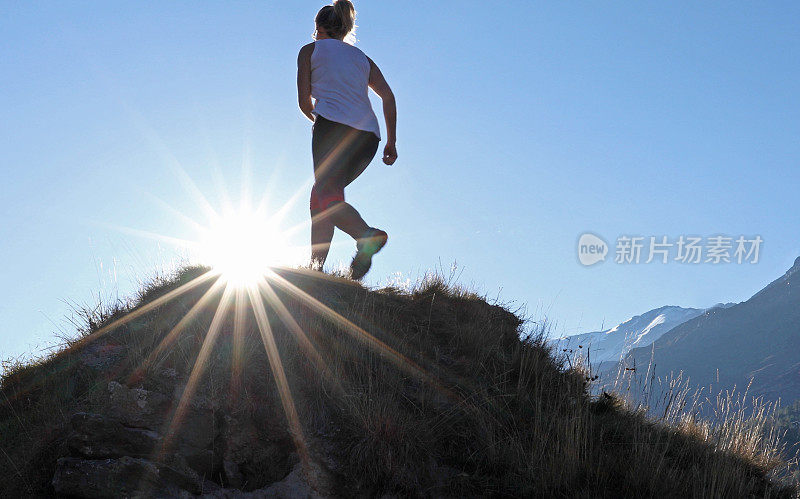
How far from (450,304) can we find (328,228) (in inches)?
52.9

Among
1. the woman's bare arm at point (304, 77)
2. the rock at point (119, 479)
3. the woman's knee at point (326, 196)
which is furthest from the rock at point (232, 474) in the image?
the woman's bare arm at point (304, 77)

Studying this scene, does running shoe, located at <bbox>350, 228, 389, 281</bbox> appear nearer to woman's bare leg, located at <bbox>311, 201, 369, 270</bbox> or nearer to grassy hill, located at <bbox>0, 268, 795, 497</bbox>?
woman's bare leg, located at <bbox>311, 201, 369, 270</bbox>

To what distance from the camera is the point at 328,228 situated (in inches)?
196

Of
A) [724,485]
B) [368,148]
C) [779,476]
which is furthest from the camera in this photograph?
[368,148]

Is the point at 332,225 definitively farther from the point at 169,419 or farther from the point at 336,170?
the point at 169,419

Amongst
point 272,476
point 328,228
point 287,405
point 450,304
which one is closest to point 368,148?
point 328,228

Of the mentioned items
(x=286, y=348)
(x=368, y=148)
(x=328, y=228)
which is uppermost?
(x=368, y=148)

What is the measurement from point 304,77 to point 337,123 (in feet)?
1.78

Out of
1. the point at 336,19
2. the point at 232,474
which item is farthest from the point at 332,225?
the point at 232,474

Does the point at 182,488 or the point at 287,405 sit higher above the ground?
the point at 287,405

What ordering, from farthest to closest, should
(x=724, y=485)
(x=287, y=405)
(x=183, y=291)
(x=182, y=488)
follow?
1. (x=183, y=291)
2. (x=287, y=405)
3. (x=724, y=485)
4. (x=182, y=488)

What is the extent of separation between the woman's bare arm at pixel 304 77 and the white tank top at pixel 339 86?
0.04 meters

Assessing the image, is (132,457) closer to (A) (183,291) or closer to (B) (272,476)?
(B) (272,476)

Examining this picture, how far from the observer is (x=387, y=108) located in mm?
5223
